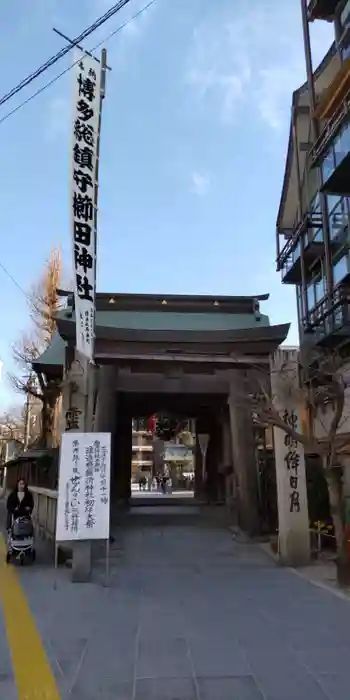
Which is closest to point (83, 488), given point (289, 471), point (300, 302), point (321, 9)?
point (289, 471)

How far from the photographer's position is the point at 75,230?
9039mm

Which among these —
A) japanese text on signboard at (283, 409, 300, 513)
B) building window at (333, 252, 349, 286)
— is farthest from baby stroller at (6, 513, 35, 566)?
building window at (333, 252, 349, 286)

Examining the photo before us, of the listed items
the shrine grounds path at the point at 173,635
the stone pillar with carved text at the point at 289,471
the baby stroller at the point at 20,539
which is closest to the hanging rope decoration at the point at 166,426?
the stone pillar with carved text at the point at 289,471

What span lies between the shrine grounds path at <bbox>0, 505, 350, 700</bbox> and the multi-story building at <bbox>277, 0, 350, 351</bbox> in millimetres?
8278

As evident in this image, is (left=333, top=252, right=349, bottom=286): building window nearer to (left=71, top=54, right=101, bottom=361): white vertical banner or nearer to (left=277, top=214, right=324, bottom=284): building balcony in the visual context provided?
(left=277, top=214, right=324, bottom=284): building balcony

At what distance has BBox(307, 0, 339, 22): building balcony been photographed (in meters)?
17.1

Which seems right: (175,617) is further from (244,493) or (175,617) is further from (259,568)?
(244,493)

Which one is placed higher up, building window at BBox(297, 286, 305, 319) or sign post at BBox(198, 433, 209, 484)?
building window at BBox(297, 286, 305, 319)

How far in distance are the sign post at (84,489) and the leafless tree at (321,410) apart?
3027mm

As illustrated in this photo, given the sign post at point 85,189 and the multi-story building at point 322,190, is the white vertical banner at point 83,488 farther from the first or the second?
the multi-story building at point 322,190

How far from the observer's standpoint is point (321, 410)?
640 inches

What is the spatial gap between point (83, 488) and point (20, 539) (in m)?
2.77

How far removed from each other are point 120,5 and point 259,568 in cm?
962

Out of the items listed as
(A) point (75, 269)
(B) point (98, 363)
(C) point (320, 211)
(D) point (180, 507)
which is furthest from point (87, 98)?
(D) point (180, 507)
